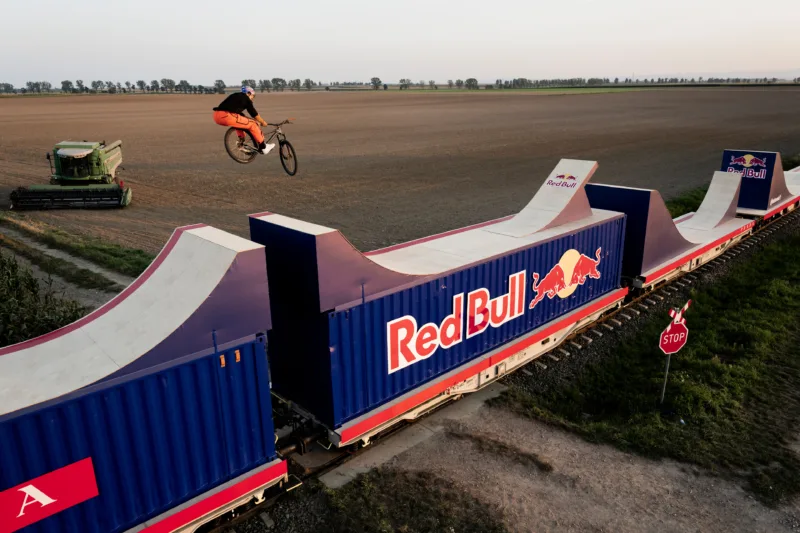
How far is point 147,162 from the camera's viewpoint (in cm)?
4362

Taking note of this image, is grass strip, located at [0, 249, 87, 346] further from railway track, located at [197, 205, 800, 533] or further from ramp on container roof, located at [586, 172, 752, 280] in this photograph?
ramp on container roof, located at [586, 172, 752, 280]

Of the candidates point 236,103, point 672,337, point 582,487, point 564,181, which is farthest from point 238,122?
point 672,337

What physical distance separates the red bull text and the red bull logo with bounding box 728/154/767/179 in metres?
17.0

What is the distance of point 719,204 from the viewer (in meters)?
21.1

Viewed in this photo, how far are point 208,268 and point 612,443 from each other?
295 inches

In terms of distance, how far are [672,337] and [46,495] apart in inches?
407

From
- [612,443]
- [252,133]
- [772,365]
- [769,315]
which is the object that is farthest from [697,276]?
[252,133]

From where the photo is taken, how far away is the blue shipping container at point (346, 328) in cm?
803

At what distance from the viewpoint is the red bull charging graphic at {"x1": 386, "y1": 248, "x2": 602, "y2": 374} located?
9.22 metres

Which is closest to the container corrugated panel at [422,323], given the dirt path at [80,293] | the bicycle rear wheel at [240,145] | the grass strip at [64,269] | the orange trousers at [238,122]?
the orange trousers at [238,122]

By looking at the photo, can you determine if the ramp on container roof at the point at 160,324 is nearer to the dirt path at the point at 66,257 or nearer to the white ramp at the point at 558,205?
the white ramp at the point at 558,205

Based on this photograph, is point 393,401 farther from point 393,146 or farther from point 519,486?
point 393,146

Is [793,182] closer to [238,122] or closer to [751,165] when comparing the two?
[751,165]

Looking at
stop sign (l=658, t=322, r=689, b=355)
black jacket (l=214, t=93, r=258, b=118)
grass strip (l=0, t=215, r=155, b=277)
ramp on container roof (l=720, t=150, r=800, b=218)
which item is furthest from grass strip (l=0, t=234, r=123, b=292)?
ramp on container roof (l=720, t=150, r=800, b=218)
